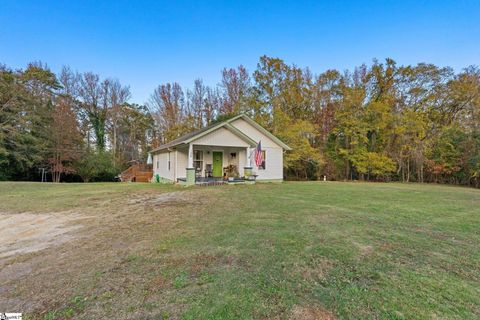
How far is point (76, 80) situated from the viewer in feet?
85.3

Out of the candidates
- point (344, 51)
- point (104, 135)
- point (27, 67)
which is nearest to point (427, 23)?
point (344, 51)

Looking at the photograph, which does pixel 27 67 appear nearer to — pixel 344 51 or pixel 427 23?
pixel 344 51

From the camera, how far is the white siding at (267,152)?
1655cm

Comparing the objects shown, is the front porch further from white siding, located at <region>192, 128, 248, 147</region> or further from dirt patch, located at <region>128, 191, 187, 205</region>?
dirt patch, located at <region>128, 191, 187, 205</region>

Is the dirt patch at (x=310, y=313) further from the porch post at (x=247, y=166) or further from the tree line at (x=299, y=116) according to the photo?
the tree line at (x=299, y=116)

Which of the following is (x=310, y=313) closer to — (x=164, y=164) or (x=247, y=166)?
(x=247, y=166)

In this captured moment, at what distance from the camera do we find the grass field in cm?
212

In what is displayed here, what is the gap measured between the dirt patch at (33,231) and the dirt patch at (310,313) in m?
4.38

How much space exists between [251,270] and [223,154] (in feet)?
44.0

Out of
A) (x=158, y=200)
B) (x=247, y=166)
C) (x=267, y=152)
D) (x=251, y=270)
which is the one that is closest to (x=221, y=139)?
(x=247, y=166)

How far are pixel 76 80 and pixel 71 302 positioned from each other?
104 feet

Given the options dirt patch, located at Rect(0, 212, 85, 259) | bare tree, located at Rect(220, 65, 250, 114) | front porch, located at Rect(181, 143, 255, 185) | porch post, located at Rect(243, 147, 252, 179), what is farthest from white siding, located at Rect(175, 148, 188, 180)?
bare tree, located at Rect(220, 65, 250, 114)

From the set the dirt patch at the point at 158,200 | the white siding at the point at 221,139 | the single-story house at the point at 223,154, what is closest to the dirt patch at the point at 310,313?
the dirt patch at the point at 158,200

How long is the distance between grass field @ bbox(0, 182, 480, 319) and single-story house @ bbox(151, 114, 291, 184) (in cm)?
860
